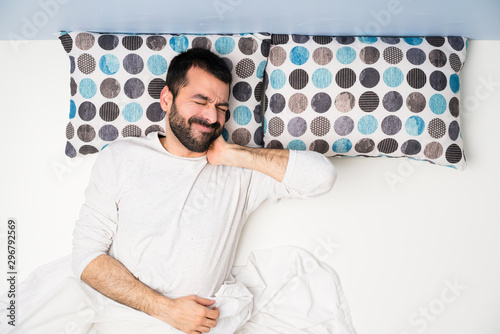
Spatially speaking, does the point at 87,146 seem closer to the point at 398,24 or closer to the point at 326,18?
the point at 326,18

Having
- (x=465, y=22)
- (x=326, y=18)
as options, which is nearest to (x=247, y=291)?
(x=326, y=18)

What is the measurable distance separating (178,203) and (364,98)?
0.83 metres

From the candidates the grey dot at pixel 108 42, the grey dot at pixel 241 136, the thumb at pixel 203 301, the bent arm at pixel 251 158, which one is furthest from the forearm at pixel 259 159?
the grey dot at pixel 108 42

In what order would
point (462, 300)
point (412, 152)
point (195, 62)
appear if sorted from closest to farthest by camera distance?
point (195, 62), point (412, 152), point (462, 300)

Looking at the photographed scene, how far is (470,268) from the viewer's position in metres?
1.52

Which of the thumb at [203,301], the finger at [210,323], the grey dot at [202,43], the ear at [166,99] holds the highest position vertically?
the grey dot at [202,43]

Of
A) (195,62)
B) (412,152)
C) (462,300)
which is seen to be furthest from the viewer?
(462,300)

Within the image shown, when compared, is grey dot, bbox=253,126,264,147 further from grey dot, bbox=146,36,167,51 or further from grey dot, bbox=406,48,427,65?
grey dot, bbox=406,48,427,65

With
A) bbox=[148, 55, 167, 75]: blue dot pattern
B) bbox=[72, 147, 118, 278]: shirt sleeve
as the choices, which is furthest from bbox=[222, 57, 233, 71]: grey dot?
bbox=[72, 147, 118, 278]: shirt sleeve

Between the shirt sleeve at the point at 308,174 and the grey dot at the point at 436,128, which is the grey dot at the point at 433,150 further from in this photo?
the shirt sleeve at the point at 308,174

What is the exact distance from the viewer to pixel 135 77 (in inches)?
54.5

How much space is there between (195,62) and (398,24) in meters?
0.86

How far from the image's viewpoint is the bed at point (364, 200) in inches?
58.1

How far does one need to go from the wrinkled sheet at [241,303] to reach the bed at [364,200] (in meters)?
0.07
